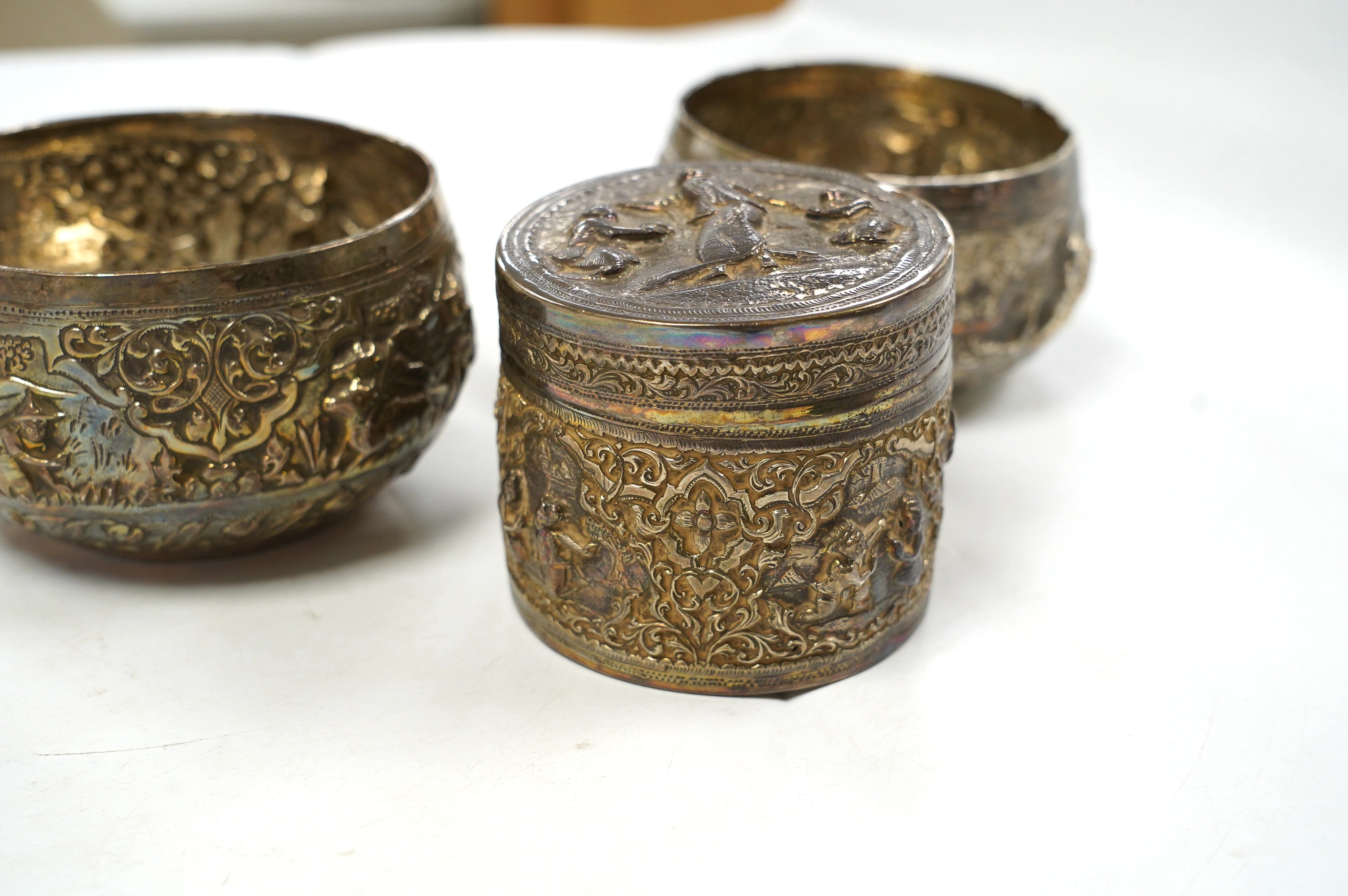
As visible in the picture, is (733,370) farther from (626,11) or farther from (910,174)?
(626,11)

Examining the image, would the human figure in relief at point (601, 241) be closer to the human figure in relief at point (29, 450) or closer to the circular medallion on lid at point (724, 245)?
the circular medallion on lid at point (724, 245)

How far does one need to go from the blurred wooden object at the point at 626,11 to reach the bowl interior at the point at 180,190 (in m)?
2.46

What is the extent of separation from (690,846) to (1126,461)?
1.04m

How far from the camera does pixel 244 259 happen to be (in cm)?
198

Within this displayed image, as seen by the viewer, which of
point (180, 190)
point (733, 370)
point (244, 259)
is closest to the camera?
point (733, 370)

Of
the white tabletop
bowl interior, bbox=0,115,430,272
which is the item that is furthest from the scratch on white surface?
bowl interior, bbox=0,115,430,272

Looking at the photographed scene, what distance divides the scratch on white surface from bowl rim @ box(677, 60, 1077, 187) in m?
0.99

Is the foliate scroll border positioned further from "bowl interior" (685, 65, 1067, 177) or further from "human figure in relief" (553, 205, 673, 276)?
"bowl interior" (685, 65, 1067, 177)

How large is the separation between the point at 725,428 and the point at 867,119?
4.40ft

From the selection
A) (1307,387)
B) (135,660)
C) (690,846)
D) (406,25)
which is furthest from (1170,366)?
(406,25)

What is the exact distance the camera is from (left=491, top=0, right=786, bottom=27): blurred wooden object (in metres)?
4.37

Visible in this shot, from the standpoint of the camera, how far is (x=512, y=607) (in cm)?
175

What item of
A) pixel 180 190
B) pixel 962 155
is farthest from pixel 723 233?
pixel 962 155

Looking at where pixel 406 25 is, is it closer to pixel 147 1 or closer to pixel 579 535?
pixel 147 1
